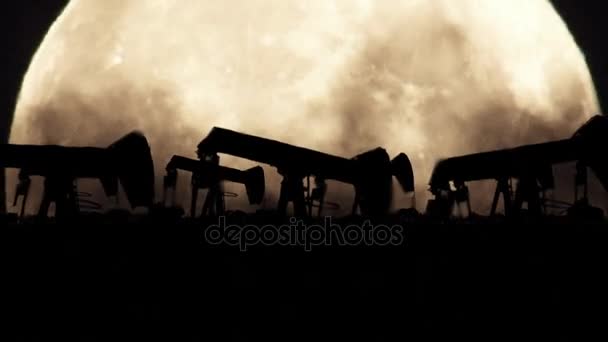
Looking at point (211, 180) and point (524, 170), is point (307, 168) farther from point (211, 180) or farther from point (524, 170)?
point (524, 170)

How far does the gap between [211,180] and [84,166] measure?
235 inches

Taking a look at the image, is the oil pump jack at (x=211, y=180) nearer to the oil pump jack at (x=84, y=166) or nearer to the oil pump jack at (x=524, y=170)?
the oil pump jack at (x=84, y=166)

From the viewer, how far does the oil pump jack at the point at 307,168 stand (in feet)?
96.2

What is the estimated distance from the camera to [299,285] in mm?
23078

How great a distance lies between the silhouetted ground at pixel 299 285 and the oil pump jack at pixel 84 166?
4.88 meters

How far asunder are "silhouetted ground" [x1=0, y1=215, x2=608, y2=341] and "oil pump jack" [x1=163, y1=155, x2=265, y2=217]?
8.00 m

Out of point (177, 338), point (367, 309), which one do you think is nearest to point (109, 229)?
point (177, 338)

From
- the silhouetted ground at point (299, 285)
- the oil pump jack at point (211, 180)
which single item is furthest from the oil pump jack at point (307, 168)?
the silhouetted ground at point (299, 285)

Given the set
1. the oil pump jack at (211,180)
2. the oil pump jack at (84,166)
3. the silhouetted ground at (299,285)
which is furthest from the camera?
the oil pump jack at (211,180)

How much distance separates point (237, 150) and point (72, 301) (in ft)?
30.6

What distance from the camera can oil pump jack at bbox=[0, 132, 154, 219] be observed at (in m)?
29.1

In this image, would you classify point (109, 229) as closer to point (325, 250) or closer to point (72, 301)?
point (72, 301)

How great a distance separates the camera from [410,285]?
23500 millimetres

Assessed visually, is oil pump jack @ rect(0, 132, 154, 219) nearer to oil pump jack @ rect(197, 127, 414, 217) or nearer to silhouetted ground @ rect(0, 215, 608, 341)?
oil pump jack @ rect(197, 127, 414, 217)
